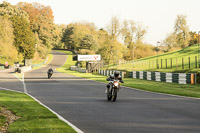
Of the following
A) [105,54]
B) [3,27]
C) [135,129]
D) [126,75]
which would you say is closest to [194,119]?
[135,129]

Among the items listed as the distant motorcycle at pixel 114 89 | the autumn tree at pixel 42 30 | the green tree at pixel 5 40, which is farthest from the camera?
the autumn tree at pixel 42 30

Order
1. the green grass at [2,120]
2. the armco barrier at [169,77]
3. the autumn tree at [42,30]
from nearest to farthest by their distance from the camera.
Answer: the green grass at [2,120], the armco barrier at [169,77], the autumn tree at [42,30]

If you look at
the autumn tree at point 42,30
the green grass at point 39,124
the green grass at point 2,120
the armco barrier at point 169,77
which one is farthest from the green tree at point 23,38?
the green grass at point 2,120

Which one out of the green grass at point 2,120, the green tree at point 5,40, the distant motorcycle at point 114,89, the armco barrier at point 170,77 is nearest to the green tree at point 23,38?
the green tree at point 5,40

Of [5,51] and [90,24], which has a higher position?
[90,24]

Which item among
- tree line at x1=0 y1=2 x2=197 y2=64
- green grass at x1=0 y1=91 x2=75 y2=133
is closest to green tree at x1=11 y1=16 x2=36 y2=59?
tree line at x1=0 y1=2 x2=197 y2=64

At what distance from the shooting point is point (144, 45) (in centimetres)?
10000

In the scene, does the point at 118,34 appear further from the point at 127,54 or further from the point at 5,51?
the point at 5,51

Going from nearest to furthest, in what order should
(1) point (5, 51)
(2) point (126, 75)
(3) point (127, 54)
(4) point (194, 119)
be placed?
(4) point (194, 119)
(2) point (126, 75)
(1) point (5, 51)
(3) point (127, 54)

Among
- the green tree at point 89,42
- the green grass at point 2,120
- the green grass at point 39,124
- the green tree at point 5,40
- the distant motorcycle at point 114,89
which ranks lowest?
the green grass at point 2,120

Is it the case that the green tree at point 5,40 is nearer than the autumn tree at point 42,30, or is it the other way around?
the green tree at point 5,40

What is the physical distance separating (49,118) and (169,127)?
3966mm

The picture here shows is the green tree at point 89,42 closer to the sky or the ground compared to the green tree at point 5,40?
closer to the sky

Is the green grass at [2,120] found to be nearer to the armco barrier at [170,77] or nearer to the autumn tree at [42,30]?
the armco barrier at [170,77]
